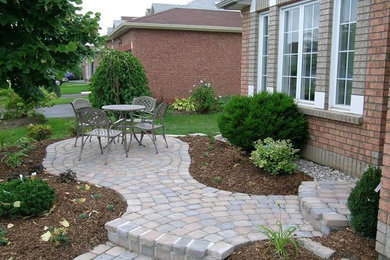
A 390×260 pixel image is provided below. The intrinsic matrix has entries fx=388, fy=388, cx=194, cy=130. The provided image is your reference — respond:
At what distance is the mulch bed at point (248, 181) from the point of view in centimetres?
342

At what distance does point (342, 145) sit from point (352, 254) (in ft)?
8.89

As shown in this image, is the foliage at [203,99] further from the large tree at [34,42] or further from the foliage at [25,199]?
the foliage at [25,199]

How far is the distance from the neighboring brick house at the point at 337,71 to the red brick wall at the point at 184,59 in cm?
865

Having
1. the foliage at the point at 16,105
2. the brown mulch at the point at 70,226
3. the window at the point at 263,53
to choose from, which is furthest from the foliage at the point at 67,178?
the foliage at the point at 16,105

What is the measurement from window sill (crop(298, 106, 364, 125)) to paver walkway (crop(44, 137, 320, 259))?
144 centimetres

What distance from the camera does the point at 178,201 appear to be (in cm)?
483

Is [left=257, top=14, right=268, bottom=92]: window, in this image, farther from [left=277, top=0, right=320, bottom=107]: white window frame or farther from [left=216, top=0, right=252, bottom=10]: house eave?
[left=277, top=0, right=320, bottom=107]: white window frame

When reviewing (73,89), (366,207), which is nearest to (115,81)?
(366,207)

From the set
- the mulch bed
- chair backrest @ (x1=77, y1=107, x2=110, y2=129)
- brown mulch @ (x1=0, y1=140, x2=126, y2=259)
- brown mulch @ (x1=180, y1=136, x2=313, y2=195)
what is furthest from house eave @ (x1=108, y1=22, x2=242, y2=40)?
brown mulch @ (x1=0, y1=140, x2=126, y2=259)

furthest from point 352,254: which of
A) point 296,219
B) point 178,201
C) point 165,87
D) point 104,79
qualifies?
point 165,87

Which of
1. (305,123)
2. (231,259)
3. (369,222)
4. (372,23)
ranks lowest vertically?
(231,259)

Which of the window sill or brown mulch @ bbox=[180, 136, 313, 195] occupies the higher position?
the window sill

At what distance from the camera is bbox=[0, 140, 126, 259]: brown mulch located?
370 cm

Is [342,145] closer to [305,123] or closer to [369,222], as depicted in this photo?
[305,123]
